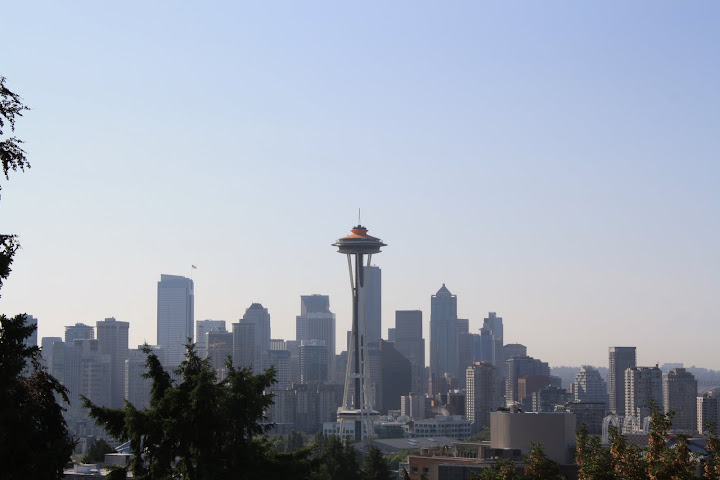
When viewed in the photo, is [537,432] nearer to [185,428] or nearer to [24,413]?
[185,428]

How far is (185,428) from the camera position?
2997 centimetres

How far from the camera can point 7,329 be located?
22484 millimetres

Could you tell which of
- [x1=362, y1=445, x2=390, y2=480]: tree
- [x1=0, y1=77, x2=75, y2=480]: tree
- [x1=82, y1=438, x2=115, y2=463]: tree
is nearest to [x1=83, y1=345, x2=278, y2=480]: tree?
[x1=0, y1=77, x2=75, y2=480]: tree

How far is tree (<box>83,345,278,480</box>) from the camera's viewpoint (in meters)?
29.9

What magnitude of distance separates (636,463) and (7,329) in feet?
53.1

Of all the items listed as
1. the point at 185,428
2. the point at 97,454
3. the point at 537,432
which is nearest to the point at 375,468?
the point at 97,454

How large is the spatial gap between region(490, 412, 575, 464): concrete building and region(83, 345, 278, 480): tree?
76134 millimetres

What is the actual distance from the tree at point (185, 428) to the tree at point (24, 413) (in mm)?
6737

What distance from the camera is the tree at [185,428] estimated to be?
2988 centimetres

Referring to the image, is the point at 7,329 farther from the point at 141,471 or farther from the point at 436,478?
the point at 436,478

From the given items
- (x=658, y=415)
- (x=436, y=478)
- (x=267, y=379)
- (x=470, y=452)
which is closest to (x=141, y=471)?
(x=267, y=379)

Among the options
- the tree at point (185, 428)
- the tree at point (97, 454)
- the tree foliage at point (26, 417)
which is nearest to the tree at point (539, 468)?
the tree at point (185, 428)

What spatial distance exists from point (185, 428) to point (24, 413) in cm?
841

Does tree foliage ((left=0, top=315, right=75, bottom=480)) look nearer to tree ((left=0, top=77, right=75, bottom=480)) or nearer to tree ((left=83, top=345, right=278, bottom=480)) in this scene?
tree ((left=0, top=77, right=75, bottom=480))
